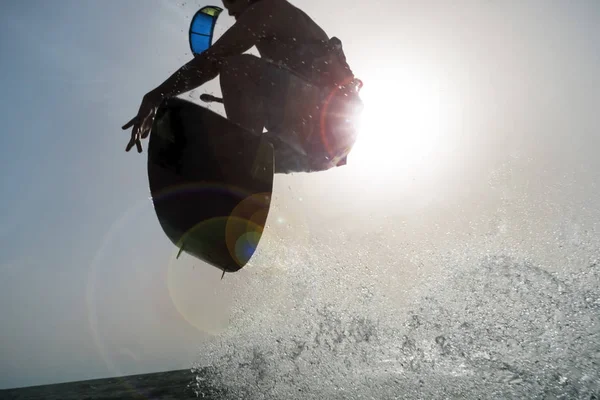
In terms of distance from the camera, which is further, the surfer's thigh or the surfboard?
the surfer's thigh

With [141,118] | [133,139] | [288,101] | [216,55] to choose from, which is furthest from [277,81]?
[133,139]

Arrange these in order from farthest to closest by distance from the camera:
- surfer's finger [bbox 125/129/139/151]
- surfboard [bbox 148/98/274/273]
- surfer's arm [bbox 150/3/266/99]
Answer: surfer's finger [bbox 125/129/139/151]
surfer's arm [bbox 150/3/266/99]
surfboard [bbox 148/98/274/273]

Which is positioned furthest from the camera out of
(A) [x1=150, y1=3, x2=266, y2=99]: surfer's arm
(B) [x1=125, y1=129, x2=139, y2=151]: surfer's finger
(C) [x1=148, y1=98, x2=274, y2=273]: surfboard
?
(B) [x1=125, y1=129, x2=139, y2=151]: surfer's finger

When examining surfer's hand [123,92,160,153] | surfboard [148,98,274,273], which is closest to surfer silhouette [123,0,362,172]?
surfer's hand [123,92,160,153]

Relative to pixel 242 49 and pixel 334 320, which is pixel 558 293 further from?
pixel 242 49

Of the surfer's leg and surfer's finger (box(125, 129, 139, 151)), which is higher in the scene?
the surfer's leg

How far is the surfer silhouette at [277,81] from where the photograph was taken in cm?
281

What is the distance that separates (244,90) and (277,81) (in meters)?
0.31

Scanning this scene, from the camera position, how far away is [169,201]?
2818 millimetres

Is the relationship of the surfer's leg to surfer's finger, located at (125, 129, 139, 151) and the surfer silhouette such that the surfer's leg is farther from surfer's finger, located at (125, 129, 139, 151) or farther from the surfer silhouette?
surfer's finger, located at (125, 129, 139, 151)

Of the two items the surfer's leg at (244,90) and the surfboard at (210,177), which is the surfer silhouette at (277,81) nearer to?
the surfer's leg at (244,90)

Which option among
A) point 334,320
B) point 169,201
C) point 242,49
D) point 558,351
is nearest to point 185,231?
point 169,201

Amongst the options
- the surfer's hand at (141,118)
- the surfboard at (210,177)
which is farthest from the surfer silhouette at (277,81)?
the surfboard at (210,177)

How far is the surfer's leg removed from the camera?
2.82m
